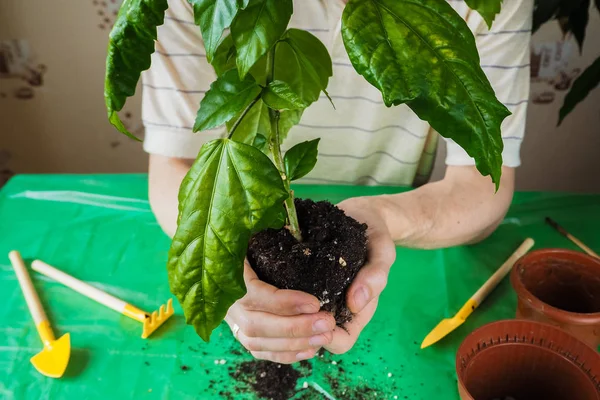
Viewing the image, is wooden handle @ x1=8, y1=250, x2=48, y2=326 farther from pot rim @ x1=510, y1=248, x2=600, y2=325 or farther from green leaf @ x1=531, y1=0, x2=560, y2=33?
green leaf @ x1=531, y1=0, x2=560, y2=33

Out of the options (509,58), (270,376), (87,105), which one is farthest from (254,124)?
(87,105)

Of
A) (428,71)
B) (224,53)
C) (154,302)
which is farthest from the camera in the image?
(154,302)

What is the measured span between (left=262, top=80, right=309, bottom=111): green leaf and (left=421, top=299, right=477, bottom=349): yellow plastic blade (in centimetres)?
47

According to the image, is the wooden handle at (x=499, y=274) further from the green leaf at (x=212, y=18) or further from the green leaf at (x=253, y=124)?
the green leaf at (x=212, y=18)

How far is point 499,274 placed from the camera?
87 centimetres

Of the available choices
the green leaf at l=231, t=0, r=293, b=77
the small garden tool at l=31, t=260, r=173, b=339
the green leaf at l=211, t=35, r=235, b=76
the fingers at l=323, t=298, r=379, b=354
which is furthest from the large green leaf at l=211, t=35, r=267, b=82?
the small garden tool at l=31, t=260, r=173, b=339

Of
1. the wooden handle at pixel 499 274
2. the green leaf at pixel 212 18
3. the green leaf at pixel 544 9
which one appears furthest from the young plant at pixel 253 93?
the green leaf at pixel 544 9

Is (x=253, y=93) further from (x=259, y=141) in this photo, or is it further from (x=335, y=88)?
(x=335, y=88)

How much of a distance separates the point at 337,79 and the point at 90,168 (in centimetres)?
107

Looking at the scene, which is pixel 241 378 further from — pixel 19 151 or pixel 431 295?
pixel 19 151

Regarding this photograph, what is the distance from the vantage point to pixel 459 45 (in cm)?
40

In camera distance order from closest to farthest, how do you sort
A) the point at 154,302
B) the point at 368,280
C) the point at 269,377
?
the point at 368,280, the point at 269,377, the point at 154,302

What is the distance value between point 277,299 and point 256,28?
31 cm

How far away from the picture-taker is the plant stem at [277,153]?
49 cm
